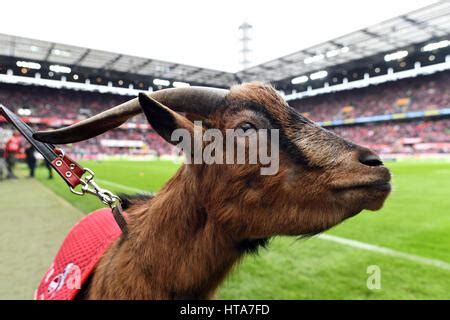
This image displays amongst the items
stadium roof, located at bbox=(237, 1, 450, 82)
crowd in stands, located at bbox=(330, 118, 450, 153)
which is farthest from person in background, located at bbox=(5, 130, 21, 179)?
crowd in stands, located at bbox=(330, 118, 450, 153)

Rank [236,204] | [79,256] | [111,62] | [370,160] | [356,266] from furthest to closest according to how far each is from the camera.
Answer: [111,62], [356,266], [79,256], [236,204], [370,160]

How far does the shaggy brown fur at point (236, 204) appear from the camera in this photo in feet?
4.03

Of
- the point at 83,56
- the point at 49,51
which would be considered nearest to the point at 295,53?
the point at 83,56

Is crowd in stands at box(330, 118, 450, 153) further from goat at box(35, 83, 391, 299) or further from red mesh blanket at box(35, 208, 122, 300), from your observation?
goat at box(35, 83, 391, 299)

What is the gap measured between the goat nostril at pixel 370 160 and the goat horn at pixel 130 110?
0.64 metres

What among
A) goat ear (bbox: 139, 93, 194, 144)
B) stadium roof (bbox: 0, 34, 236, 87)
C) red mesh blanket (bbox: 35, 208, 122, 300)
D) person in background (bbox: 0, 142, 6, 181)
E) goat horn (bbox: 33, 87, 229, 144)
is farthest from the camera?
stadium roof (bbox: 0, 34, 236, 87)

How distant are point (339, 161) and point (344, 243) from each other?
4316mm

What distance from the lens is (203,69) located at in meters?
33.8

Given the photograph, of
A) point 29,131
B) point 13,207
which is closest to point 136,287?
point 29,131

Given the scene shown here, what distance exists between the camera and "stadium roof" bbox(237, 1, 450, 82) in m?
30.5

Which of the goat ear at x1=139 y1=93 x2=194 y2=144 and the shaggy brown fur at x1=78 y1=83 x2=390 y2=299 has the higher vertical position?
the goat ear at x1=139 y1=93 x2=194 y2=144

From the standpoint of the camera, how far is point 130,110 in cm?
127

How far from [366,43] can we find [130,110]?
40.1 m

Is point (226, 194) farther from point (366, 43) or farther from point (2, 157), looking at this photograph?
point (366, 43)
